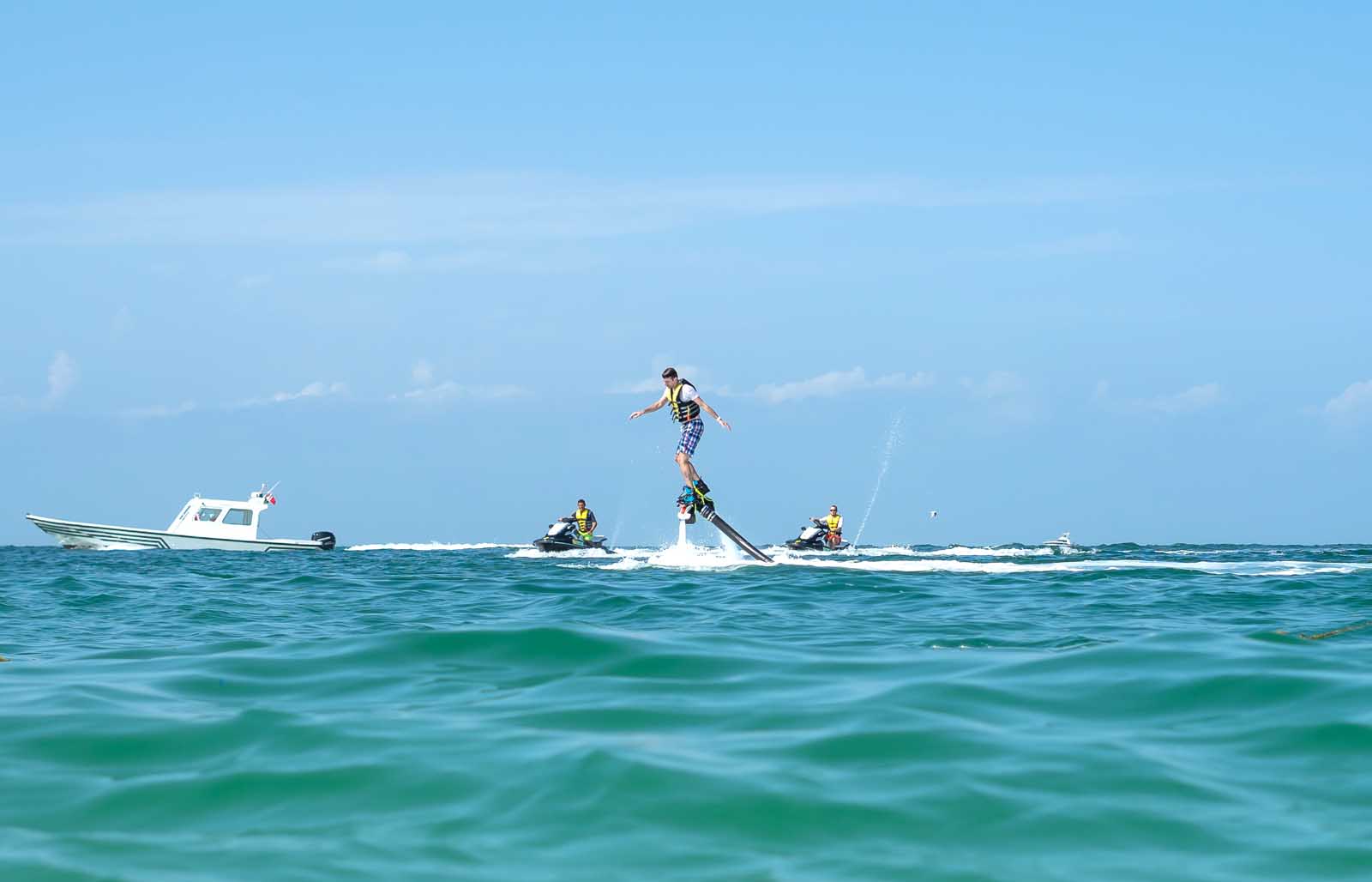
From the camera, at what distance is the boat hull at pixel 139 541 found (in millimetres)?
48031

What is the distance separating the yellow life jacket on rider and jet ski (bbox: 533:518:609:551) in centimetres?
1716

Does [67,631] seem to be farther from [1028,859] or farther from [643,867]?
[1028,859]

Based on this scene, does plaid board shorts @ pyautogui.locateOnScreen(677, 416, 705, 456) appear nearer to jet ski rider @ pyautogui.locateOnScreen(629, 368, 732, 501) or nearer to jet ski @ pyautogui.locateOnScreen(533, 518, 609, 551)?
jet ski rider @ pyautogui.locateOnScreen(629, 368, 732, 501)

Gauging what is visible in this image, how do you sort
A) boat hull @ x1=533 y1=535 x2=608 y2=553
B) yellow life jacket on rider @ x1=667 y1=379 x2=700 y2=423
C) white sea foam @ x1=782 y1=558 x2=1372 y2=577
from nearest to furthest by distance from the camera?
white sea foam @ x1=782 y1=558 x2=1372 y2=577, yellow life jacket on rider @ x1=667 y1=379 x2=700 y2=423, boat hull @ x1=533 y1=535 x2=608 y2=553

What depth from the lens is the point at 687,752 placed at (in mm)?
6246

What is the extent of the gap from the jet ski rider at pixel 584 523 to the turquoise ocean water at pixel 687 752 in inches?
1202

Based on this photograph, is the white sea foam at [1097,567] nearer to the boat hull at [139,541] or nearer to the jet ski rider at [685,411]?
the jet ski rider at [685,411]

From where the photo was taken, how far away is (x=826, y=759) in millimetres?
6121

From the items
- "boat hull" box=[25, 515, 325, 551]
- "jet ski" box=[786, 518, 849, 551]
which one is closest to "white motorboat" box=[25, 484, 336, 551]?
"boat hull" box=[25, 515, 325, 551]

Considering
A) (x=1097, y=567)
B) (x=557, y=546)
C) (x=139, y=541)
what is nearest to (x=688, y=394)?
(x=1097, y=567)

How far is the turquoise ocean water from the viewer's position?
4.90 metres

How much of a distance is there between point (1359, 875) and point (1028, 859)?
3.97ft

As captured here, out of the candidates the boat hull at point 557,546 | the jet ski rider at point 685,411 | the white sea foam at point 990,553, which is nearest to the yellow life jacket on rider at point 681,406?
the jet ski rider at point 685,411

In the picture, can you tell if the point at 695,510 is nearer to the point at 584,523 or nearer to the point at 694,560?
the point at 694,560
